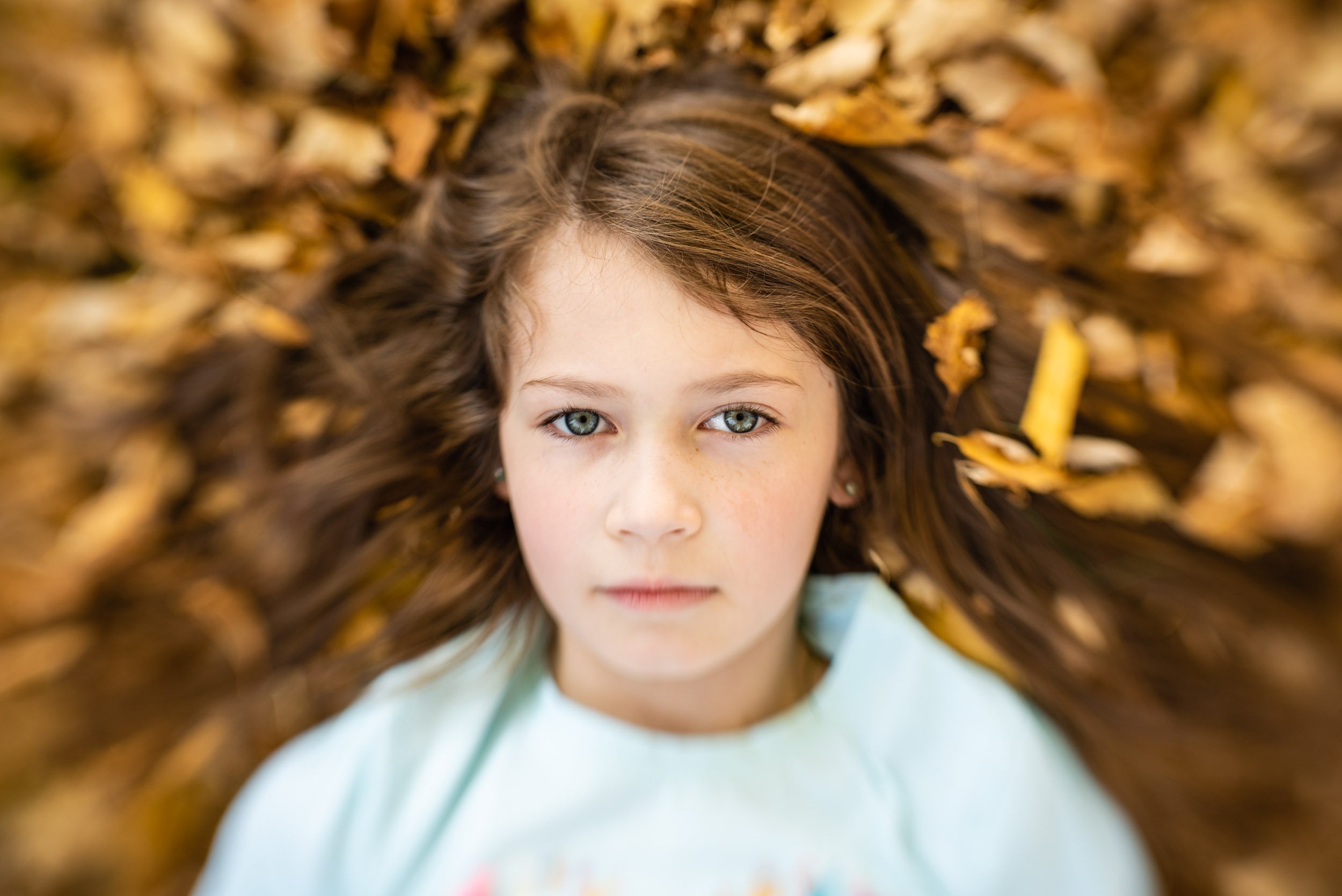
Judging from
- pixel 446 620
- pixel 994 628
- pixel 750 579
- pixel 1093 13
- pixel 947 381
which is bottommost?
pixel 446 620

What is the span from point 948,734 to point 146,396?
3.92 ft

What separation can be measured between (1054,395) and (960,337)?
13cm

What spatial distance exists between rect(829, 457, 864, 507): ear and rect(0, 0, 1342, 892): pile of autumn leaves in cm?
11

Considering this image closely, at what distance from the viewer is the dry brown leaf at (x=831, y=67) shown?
109 cm

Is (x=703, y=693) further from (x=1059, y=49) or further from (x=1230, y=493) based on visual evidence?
(x=1059, y=49)

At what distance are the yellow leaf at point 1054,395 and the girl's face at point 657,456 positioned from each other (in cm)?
25

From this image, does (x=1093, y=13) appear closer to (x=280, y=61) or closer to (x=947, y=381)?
(x=947, y=381)

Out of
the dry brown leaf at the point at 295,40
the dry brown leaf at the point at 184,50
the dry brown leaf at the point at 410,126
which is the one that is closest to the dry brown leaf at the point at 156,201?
the dry brown leaf at the point at 184,50

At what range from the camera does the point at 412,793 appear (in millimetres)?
1175

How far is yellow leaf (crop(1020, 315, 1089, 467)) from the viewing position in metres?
1.10

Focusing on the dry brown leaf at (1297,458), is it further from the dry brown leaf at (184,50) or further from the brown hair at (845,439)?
the dry brown leaf at (184,50)

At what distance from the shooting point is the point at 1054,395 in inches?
43.4

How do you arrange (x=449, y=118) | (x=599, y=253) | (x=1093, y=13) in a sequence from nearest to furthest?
1. (x=599, y=253)
2. (x=1093, y=13)
3. (x=449, y=118)

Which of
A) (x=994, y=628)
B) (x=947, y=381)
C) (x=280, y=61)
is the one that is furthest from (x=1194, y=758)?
(x=280, y=61)
